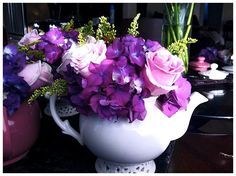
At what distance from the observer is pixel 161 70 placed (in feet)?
1.31

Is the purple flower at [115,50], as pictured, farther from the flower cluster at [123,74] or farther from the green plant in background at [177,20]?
the green plant in background at [177,20]

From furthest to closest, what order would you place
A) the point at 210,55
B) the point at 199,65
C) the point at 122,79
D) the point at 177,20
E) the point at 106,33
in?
the point at 210,55 < the point at 199,65 < the point at 177,20 < the point at 106,33 < the point at 122,79

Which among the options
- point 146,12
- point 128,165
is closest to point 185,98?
point 128,165

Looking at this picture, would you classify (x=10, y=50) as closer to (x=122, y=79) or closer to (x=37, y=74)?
(x=37, y=74)

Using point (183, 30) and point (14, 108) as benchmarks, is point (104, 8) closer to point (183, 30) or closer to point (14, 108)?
point (183, 30)

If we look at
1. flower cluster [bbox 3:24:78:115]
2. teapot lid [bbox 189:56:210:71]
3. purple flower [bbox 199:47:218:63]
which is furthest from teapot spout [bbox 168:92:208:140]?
purple flower [bbox 199:47:218:63]

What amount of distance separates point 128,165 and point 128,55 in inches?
8.0

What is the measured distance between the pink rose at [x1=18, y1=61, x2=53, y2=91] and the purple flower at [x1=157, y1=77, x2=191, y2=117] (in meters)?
0.22

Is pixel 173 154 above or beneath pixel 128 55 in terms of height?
beneath

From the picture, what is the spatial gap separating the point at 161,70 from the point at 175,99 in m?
0.08

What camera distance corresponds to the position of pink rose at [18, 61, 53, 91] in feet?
1.53

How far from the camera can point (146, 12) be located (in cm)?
548

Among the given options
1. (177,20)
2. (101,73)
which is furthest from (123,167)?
(177,20)

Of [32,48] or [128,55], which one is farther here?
[32,48]
